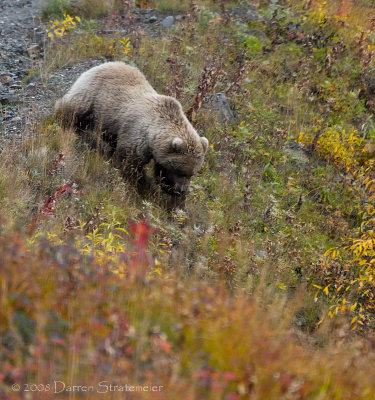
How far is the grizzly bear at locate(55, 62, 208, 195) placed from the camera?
284 inches

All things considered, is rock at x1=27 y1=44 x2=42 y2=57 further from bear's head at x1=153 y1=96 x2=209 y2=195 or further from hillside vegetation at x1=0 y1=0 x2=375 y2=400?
bear's head at x1=153 y1=96 x2=209 y2=195

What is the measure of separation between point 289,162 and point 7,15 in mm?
7500

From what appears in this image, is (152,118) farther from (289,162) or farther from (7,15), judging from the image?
(7,15)

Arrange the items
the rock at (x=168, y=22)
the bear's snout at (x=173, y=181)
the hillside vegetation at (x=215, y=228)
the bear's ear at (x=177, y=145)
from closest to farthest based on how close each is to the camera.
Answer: the hillside vegetation at (x=215, y=228) → the bear's ear at (x=177, y=145) → the bear's snout at (x=173, y=181) → the rock at (x=168, y=22)

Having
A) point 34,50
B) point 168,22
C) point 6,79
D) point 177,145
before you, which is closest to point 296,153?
point 177,145

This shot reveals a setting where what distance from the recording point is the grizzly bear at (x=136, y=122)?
7.21 meters

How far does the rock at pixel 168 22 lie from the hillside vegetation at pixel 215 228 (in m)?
0.24

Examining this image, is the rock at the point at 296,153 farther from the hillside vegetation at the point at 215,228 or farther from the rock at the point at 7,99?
the rock at the point at 7,99

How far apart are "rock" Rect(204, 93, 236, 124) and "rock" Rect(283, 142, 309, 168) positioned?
3.88 ft

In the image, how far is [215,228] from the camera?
21.8 ft

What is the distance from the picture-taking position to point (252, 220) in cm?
782

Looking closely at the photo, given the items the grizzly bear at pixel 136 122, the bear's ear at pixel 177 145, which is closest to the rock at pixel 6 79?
the grizzly bear at pixel 136 122

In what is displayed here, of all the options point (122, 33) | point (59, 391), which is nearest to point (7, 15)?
point (122, 33)

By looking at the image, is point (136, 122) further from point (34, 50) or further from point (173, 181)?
point (34, 50)
